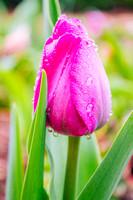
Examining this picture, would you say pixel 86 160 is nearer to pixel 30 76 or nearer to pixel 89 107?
pixel 89 107

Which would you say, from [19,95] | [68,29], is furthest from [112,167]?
[19,95]

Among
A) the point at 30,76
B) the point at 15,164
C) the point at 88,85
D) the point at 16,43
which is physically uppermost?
the point at 88,85

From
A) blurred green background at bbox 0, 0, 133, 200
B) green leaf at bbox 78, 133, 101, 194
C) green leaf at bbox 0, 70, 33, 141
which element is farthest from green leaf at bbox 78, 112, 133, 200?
green leaf at bbox 0, 70, 33, 141

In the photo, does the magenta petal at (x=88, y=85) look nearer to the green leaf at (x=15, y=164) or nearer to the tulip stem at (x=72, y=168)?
the tulip stem at (x=72, y=168)

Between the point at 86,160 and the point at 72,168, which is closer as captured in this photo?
the point at 72,168

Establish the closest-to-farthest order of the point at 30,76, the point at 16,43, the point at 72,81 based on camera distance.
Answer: the point at 72,81 < the point at 30,76 < the point at 16,43

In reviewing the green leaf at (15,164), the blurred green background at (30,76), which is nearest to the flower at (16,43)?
the blurred green background at (30,76)

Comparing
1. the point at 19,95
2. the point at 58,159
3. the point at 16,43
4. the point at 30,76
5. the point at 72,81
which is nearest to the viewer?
the point at 72,81

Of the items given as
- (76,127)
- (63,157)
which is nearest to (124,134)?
(76,127)
